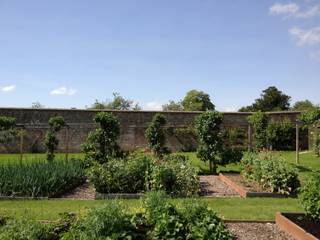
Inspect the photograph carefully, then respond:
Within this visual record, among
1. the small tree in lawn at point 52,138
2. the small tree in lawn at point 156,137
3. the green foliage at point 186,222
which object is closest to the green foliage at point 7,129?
the small tree in lawn at point 52,138

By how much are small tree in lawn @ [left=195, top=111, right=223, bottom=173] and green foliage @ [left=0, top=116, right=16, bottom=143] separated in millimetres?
8842

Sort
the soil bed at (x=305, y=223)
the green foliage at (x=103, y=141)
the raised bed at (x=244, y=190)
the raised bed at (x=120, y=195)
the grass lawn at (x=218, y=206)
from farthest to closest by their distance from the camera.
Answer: the green foliage at (x=103, y=141) < the raised bed at (x=244, y=190) < the raised bed at (x=120, y=195) < the grass lawn at (x=218, y=206) < the soil bed at (x=305, y=223)

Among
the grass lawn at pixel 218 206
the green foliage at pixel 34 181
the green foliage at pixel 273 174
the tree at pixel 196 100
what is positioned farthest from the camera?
the tree at pixel 196 100

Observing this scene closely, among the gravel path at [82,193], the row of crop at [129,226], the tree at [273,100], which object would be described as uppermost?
the tree at [273,100]

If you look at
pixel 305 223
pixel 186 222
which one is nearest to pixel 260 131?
pixel 305 223

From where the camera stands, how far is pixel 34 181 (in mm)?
11141

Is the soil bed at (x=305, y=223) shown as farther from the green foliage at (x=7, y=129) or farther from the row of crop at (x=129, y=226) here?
the green foliage at (x=7, y=129)

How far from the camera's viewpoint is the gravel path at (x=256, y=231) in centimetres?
717

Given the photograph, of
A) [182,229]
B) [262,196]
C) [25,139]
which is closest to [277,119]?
[25,139]

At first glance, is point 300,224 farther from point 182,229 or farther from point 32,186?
point 32,186

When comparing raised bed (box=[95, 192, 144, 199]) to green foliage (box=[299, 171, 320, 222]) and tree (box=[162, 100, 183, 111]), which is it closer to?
green foliage (box=[299, 171, 320, 222])

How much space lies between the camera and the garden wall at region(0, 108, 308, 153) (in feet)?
88.4

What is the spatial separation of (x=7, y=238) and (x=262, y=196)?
7.28 m

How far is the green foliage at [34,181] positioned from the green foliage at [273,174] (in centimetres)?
499
